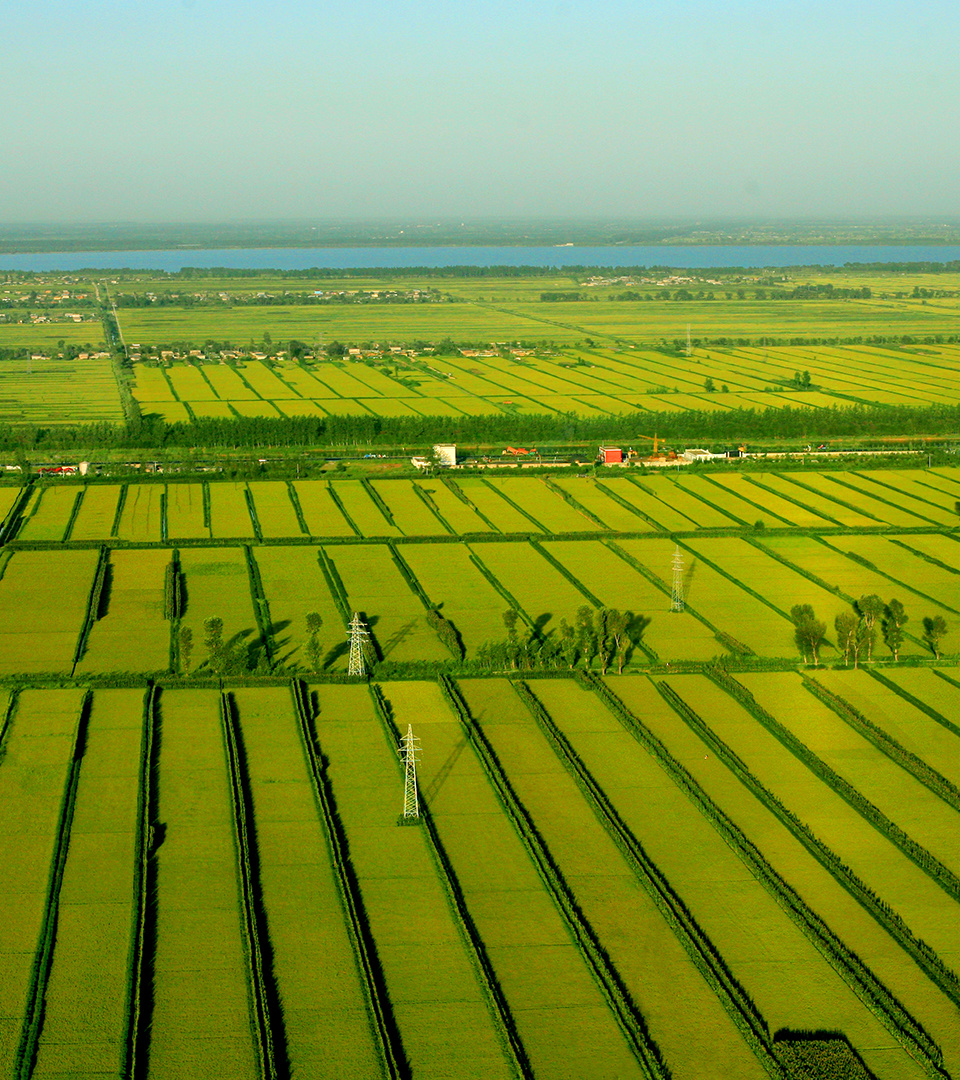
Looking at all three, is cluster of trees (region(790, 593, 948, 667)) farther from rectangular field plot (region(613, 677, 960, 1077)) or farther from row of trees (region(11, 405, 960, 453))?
row of trees (region(11, 405, 960, 453))

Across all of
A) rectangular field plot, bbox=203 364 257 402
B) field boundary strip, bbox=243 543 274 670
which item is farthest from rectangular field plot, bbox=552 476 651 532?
rectangular field plot, bbox=203 364 257 402

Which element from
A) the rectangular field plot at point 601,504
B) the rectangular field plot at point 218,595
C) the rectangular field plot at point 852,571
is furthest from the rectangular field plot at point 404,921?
the rectangular field plot at point 601,504

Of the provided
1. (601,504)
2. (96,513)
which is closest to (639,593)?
(601,504)

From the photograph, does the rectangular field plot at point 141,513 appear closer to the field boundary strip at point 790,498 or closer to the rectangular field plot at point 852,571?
the rectangular field plot at point 852,571

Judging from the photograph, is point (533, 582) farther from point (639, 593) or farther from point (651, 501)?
point (651, 501)

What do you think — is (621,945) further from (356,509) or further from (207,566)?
(356,509)

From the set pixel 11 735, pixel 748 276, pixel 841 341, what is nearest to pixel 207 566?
pixel 11 735
